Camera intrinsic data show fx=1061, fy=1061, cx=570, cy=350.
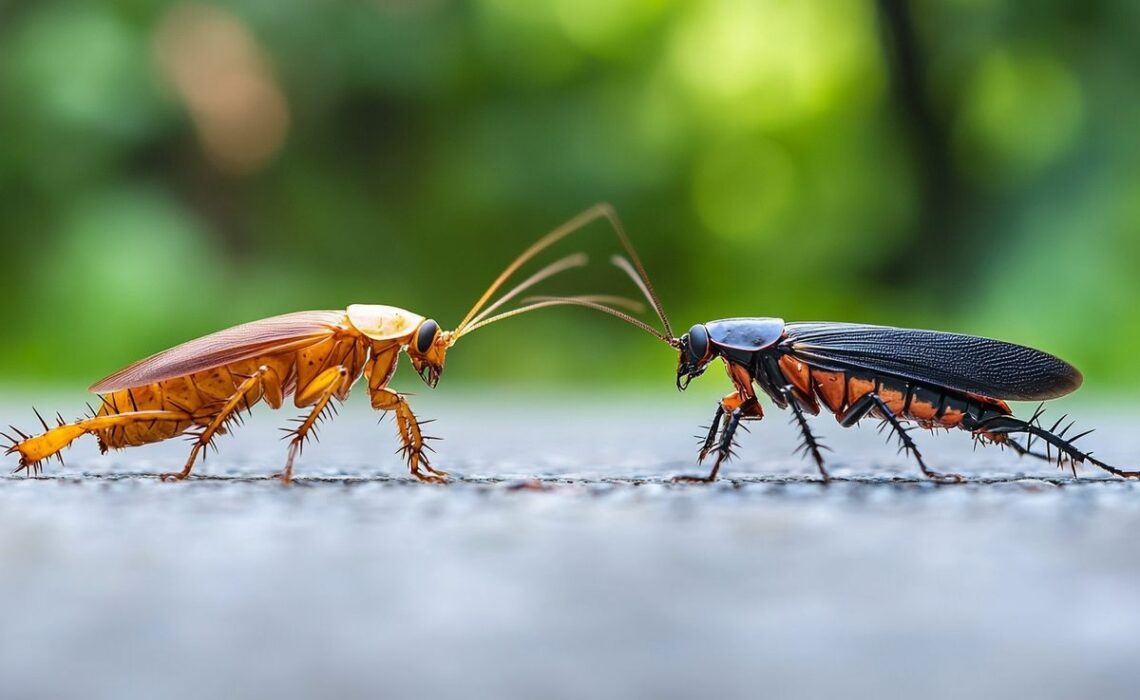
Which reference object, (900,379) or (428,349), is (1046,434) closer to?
(900,379)

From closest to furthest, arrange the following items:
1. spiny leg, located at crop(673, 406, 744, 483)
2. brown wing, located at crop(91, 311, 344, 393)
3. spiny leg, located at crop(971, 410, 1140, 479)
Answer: spiny leg, located at crop(673, 406, 744, 483)
spiny leg, located at crop(971, 410, 1140, 479)
brown wing, located at crop(91, 311, 344, 393)

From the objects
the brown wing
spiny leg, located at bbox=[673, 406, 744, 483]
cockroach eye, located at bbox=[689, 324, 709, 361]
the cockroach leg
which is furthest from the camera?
cockroach eye, located at bbox=[689, 324, 709, 361]

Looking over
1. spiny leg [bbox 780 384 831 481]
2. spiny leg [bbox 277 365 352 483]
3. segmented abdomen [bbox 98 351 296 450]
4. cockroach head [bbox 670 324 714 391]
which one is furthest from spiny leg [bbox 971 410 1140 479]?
segmented abdomen [bbox 98 351 296 450]

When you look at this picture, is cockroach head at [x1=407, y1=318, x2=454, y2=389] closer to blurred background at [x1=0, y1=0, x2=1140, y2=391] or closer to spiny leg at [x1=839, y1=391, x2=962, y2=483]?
spiny leg at [x1=839, y1=391, x2=962, y2=483]

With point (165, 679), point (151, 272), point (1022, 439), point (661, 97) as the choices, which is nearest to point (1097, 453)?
point (1022, 439)

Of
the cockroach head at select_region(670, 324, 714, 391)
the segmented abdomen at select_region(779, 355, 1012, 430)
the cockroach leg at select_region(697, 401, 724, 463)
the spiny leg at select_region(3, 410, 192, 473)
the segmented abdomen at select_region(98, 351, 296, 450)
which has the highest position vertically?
the cockroach head at select_region(670, 324, 714, 391)

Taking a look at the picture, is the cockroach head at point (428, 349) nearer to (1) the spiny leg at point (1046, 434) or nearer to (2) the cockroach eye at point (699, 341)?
(2) the cockroach eye at point (699, 341)

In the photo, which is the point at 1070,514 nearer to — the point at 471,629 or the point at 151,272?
the point at 471,629
